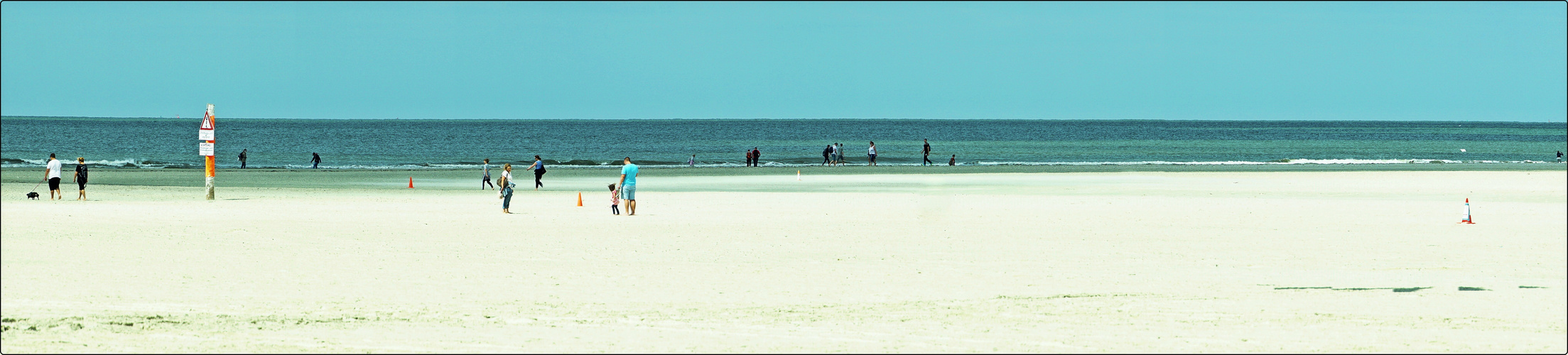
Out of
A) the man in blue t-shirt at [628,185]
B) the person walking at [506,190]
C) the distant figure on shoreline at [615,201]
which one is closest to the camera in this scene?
the man in blue t-shirt at [628,185]

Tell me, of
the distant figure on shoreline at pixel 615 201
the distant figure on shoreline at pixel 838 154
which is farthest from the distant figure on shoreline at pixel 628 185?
the distant figure on shoreline at pixel 838 154

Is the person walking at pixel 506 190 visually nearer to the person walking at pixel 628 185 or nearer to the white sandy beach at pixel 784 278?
the white sandy beach at pixel 784 278

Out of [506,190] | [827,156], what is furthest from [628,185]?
[827,156]

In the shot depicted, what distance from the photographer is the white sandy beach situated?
9.32m

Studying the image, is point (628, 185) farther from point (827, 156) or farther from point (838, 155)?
point (838, 155)

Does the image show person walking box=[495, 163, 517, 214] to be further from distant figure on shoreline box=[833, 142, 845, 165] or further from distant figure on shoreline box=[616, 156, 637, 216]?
distant figure on shoreline box=[833, 142, 845, 165]

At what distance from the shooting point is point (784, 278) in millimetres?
13375

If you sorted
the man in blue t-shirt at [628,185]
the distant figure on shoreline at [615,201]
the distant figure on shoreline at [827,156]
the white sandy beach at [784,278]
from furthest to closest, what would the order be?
the distant figure on shoreline at [827,156] → the distant figure on shoreline at [615,201] → the man in blue t-shirt at [628,185] → the white sandy beach at [784,278]

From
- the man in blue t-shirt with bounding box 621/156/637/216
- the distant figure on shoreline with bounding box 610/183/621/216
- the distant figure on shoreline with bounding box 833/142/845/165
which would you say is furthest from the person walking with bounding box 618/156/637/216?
the distant figure on shoreline with bounding box 833/142/845/165

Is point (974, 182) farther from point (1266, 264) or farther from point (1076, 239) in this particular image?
point (1266, 264)

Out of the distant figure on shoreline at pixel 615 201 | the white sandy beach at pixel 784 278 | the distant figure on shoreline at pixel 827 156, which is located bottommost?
the white sandy beach at pixel 784 278

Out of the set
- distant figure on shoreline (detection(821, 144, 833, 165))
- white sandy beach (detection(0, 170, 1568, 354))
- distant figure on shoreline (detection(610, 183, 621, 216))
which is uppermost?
distant figure on shoreline (detection(821, 144, 833, 165))

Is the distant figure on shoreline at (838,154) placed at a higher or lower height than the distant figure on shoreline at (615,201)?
higher

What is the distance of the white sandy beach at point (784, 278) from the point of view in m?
9.32
